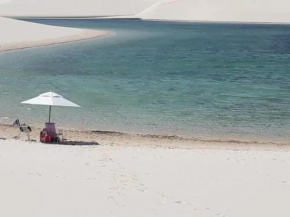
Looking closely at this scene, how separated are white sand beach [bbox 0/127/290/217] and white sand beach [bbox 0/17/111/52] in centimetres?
3640

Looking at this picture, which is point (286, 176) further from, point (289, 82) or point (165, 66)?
point (165, 66)

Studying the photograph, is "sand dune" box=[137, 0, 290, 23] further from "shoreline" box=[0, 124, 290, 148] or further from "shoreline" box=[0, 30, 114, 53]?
"shoreline" box=[0, 124, 290, 148]

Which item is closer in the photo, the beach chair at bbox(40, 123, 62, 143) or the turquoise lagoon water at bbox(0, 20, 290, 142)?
the beach chair at bbox(40, 123, 62, 143)

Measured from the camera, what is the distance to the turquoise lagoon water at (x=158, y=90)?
759 inches

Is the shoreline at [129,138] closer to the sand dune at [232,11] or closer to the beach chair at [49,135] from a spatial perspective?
the beach chair at [49,135]

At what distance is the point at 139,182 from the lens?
34.7ft

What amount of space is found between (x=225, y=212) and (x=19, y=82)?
2134cm

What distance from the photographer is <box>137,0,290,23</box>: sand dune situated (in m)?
146

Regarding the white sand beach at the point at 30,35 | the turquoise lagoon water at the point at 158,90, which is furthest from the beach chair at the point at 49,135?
the white sand beach at the point at 30,35

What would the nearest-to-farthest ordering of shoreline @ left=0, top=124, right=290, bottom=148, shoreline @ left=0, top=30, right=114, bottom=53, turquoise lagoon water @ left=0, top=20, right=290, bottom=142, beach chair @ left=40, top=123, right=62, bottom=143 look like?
beach chair @ left=40, top=123, right=62, bottom=143 < shoreline @ left=0, top=124, right=290, bottom=148 < turquoise lagoon water @ left=0, top=20, right=290, bottom=142 < shoreline @ left=0, top=30, right=114, bottom=53

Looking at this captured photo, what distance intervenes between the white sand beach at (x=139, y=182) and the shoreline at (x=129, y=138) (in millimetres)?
2235

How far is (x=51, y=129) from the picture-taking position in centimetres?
1584

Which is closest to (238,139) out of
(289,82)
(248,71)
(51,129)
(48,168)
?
(51,129)

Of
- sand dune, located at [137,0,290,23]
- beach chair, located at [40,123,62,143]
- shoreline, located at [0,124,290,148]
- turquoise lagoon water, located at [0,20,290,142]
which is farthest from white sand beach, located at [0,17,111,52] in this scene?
sand dune, located at [137,0,290,23]
